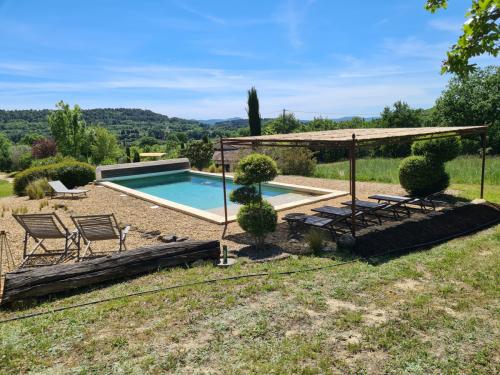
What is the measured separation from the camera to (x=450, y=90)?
2695 cm

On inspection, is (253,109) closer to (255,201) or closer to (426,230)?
(255,201)

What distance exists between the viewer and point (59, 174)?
14.4m

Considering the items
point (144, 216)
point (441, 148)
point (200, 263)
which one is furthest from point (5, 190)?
point (441, 148)

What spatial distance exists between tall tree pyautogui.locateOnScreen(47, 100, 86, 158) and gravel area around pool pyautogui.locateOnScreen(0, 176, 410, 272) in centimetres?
1566

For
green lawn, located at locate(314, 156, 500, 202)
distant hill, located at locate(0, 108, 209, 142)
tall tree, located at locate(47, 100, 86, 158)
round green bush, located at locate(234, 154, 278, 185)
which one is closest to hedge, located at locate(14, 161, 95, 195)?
green lawn, located at locate(314, 156, 500, 202)

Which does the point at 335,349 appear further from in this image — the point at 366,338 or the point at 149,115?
the point at 149,115

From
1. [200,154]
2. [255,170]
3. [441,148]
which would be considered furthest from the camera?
[200,154]

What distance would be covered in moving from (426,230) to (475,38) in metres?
4.62

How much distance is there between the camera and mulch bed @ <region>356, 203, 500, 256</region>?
6.19 metres

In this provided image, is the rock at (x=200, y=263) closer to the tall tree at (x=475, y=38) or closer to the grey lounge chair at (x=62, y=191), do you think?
the tall tree at (x=475, y=38)

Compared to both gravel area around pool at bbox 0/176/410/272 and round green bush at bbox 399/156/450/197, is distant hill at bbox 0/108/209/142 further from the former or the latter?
round green bush at bbox 399/156/450/197

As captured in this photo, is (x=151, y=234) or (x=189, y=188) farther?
(x=189, y=188)

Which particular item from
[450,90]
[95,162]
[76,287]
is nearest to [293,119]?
[450,90]

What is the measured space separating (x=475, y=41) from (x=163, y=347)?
3693 mm
